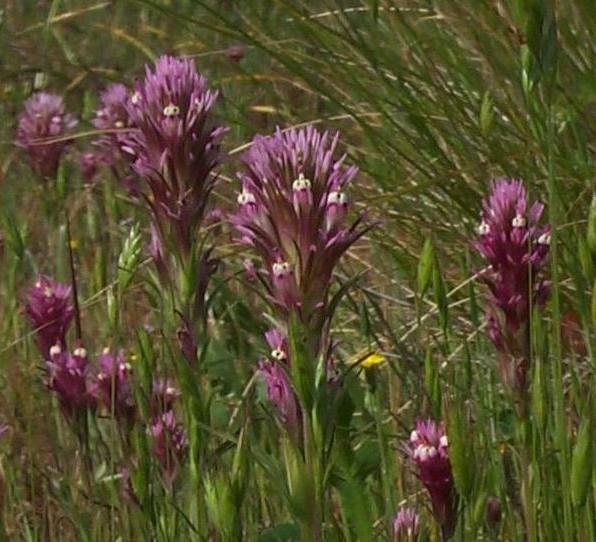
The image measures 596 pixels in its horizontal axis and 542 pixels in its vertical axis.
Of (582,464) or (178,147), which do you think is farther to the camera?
(178,147)

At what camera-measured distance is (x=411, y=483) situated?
1826 millimetres

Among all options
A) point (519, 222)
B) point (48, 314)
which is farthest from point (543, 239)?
point (48, 314)

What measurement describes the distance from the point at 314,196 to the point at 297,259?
0.05 meters

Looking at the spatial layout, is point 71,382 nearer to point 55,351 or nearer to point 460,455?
point 55,351

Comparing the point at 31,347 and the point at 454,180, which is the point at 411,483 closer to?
the point at 454,180

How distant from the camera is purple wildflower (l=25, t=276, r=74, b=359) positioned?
1752 mm

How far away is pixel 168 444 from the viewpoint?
1485 millimetres

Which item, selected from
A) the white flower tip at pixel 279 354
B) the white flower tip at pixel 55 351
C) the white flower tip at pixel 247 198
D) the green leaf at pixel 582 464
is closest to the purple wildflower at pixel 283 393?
the white flower tip at pixel 279 354

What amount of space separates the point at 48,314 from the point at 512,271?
65 cm

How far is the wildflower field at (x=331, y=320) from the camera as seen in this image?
1.12 meters

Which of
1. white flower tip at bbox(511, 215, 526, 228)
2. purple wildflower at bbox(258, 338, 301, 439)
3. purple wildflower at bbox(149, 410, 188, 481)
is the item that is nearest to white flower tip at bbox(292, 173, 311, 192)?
purple wildflower at bbox(258, 338, 301, 439)

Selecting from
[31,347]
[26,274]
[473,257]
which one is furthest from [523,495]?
[26,274]

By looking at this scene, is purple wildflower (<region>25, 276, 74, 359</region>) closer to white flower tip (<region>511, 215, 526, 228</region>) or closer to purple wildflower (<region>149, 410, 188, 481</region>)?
purple wildflower (<region>149, 410, 188, 481</region>)

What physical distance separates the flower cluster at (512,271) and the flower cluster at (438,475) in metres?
0.12
